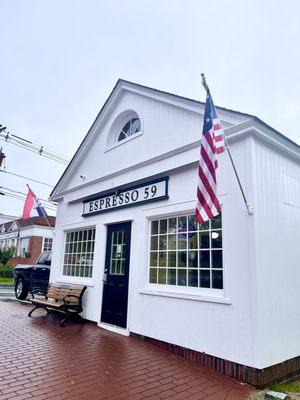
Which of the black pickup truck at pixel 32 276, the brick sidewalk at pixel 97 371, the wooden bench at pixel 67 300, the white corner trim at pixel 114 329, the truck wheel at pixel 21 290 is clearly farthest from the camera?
the truck wheel at pixel 21 290

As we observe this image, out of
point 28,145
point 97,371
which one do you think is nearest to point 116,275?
point 97,371

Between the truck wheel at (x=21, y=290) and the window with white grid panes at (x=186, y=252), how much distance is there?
779cm

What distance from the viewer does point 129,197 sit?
23.5 ft

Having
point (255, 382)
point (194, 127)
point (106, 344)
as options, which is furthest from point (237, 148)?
point (106, 344)

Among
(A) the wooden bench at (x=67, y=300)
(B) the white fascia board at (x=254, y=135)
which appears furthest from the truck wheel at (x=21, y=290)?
(B) the white fascia board at (x=254, y=135)

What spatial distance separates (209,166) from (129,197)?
3176 mm

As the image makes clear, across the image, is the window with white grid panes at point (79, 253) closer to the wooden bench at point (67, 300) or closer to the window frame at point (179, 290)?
the wooden bench at point (67, 300)

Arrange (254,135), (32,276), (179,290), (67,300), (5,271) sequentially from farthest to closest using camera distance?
(5,271)
(32,276)
(67,300)
(179,290)
(254,135)

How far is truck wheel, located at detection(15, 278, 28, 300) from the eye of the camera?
1190 centimetres

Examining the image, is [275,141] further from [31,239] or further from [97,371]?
[31,239]

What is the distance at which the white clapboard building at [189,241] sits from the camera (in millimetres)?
4418

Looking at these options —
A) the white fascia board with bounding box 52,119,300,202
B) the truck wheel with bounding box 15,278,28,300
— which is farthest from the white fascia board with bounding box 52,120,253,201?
the truck wheel with bounding box 15,278,28,300

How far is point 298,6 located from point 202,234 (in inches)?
231

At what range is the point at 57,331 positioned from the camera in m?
6.50
